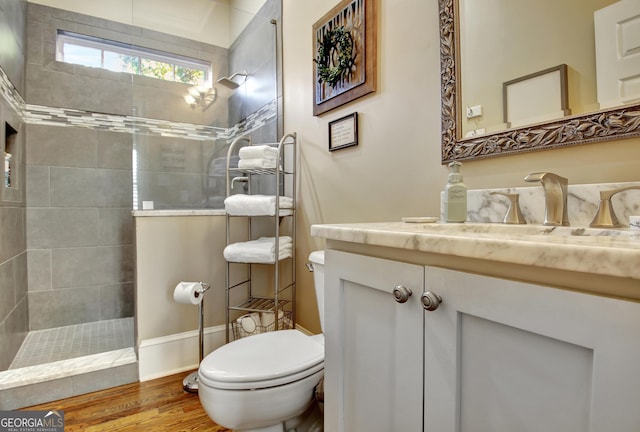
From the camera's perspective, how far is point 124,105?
2586 mm

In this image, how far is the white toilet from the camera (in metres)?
1.00

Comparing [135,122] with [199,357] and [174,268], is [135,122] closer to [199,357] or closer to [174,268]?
[174,268]

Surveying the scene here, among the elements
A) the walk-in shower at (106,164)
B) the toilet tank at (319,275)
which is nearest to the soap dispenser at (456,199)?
the toilet tank at (319,275)

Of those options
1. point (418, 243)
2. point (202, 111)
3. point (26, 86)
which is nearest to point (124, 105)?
point (26, 86)

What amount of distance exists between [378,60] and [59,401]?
2.23m

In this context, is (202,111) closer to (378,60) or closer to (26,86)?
(26,86)

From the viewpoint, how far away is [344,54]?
4.82 feet

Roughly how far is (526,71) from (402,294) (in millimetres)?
743

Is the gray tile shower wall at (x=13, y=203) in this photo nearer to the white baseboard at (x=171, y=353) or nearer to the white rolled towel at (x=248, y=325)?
the white baseboard at (x=171, y=353)

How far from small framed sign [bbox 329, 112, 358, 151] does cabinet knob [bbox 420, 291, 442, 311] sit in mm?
1008

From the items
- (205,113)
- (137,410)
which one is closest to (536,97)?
(137,410)

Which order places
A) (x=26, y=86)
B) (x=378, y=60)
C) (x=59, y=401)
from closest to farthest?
1. (x=378, y=60)
2. (x=59, y=401)
3. (x=26, y=86)

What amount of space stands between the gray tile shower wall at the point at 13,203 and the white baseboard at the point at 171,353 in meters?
0.65

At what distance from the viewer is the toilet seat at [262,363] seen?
3.30 ft
